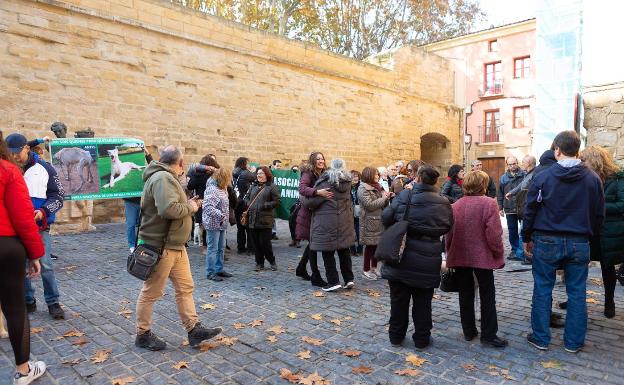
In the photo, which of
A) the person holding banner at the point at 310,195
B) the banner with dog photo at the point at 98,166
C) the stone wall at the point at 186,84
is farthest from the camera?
the stone wall at the point at 186,84

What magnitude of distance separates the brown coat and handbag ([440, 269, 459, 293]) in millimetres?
2149

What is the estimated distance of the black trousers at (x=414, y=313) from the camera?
12.5ft

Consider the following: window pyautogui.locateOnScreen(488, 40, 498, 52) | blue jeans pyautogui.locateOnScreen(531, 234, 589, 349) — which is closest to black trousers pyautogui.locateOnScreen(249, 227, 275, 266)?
blue jeans pyautogui.locateOnScreen(531, 234, 589, 349)

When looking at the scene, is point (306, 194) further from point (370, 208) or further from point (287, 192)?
point (287, 192)

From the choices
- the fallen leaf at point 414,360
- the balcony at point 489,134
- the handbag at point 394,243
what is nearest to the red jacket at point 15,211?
the handbag at point 394,243

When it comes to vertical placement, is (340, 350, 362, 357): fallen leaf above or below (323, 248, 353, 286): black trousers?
below

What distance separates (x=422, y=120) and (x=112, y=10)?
15.6 metres

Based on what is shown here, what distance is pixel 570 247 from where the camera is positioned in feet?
11.9

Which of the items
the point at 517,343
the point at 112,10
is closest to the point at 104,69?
the point at 112,10

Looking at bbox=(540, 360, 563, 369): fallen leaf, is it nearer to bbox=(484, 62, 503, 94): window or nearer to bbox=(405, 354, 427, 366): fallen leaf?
bbox=(405, 354, 427, 366): fallen leaf

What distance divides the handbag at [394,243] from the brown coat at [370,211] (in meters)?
2.33

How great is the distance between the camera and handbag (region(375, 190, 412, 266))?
3.71 m

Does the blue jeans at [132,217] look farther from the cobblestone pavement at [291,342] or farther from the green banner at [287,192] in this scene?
the green banner at [287,192]

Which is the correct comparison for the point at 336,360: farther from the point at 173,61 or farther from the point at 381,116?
the point at 381,116
